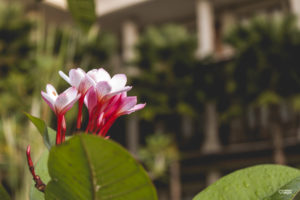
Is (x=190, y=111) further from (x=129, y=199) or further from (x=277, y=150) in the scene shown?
(x=129, y=199)

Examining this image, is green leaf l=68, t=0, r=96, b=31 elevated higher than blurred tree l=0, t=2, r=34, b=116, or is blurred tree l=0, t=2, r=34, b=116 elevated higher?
blurred tree l=0, t=2, r=34, b=116

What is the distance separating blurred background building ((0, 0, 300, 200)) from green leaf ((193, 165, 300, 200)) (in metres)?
4.29

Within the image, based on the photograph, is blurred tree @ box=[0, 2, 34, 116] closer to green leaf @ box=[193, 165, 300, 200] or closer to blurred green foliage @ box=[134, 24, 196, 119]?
blurred green foliage @ box=[134, 24, 196, 119]

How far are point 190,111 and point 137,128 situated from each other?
2.00 m

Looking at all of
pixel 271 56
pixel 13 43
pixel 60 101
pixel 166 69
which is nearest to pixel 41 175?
pixel 60 101

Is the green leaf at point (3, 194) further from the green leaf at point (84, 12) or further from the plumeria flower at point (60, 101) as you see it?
the green leaf at point (84, 12)

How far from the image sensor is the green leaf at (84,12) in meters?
0.32

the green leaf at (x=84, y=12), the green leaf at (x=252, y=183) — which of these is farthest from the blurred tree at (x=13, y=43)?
the green leaf at (x=252, y=183)

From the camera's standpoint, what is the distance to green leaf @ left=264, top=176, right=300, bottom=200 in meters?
0.21

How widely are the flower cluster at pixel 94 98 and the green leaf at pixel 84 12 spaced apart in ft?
0.27

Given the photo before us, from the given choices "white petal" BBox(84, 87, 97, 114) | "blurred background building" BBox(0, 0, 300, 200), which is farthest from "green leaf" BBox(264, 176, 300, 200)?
"blurred background building" BBox(0, 0, 300, 200)

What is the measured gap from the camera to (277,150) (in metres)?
5.66

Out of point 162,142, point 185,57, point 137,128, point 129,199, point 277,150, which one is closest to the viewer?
point 129,199

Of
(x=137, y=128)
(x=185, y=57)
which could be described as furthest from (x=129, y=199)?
(x=137, y=128)
